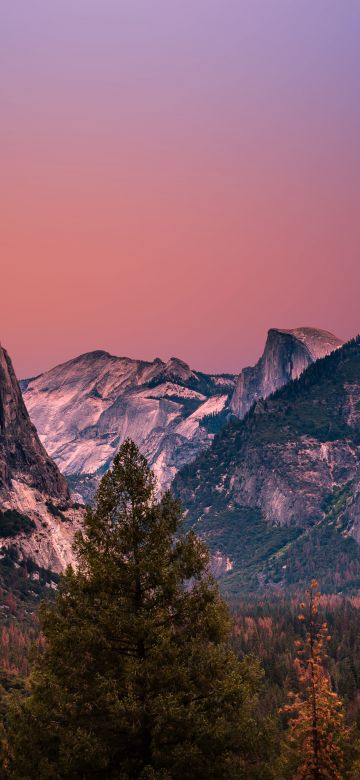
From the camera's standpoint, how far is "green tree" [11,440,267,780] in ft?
175

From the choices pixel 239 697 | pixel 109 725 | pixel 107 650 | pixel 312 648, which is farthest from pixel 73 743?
pixel 312 648

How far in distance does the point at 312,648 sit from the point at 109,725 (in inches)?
515

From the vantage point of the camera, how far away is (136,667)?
Answer: 53906 mm

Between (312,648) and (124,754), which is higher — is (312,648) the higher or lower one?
the higher one

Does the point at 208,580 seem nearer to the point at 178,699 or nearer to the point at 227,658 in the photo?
the point at 227,658

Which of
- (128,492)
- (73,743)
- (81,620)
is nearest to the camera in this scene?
(73,743)

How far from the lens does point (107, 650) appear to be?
56.5 metres

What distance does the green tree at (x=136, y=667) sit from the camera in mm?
53438

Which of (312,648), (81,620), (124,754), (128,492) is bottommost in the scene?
(124,754)

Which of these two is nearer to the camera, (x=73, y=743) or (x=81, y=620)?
(x=73, y=743)

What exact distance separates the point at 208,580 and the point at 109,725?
11.5 meters

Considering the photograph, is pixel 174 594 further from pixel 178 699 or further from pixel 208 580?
pixel 178 699

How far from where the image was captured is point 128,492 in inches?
2425

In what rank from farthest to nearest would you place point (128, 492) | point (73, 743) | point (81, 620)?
point (128, 492) < point (81, 620) < point (73, 743)
